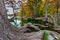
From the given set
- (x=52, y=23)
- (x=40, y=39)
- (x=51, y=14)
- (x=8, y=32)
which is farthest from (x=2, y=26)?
(x=51, y=14)

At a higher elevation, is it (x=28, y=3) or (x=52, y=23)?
(x=28, y=3)

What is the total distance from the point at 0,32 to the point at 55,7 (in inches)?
316

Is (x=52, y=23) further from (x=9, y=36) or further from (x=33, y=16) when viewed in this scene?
(x=9, y=36)

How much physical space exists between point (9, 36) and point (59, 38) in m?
3.83

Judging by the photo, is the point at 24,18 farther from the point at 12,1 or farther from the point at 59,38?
the point at 59,38

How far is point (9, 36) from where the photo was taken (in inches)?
144

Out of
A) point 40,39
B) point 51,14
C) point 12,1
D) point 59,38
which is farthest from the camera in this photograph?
point 51,14

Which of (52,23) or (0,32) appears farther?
(52,23)

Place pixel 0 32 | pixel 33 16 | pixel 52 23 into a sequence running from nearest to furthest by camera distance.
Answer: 1. pixel 0 32
2. pixel 52 23
3. pixel 33 16

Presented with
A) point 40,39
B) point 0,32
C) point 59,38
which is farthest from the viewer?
point 59,38

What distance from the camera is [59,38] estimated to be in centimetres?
717

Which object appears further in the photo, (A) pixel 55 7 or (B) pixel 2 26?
(A) pixel 55 7

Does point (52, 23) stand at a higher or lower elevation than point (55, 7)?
lower

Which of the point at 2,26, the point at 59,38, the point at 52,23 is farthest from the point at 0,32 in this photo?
the point at 52,23
